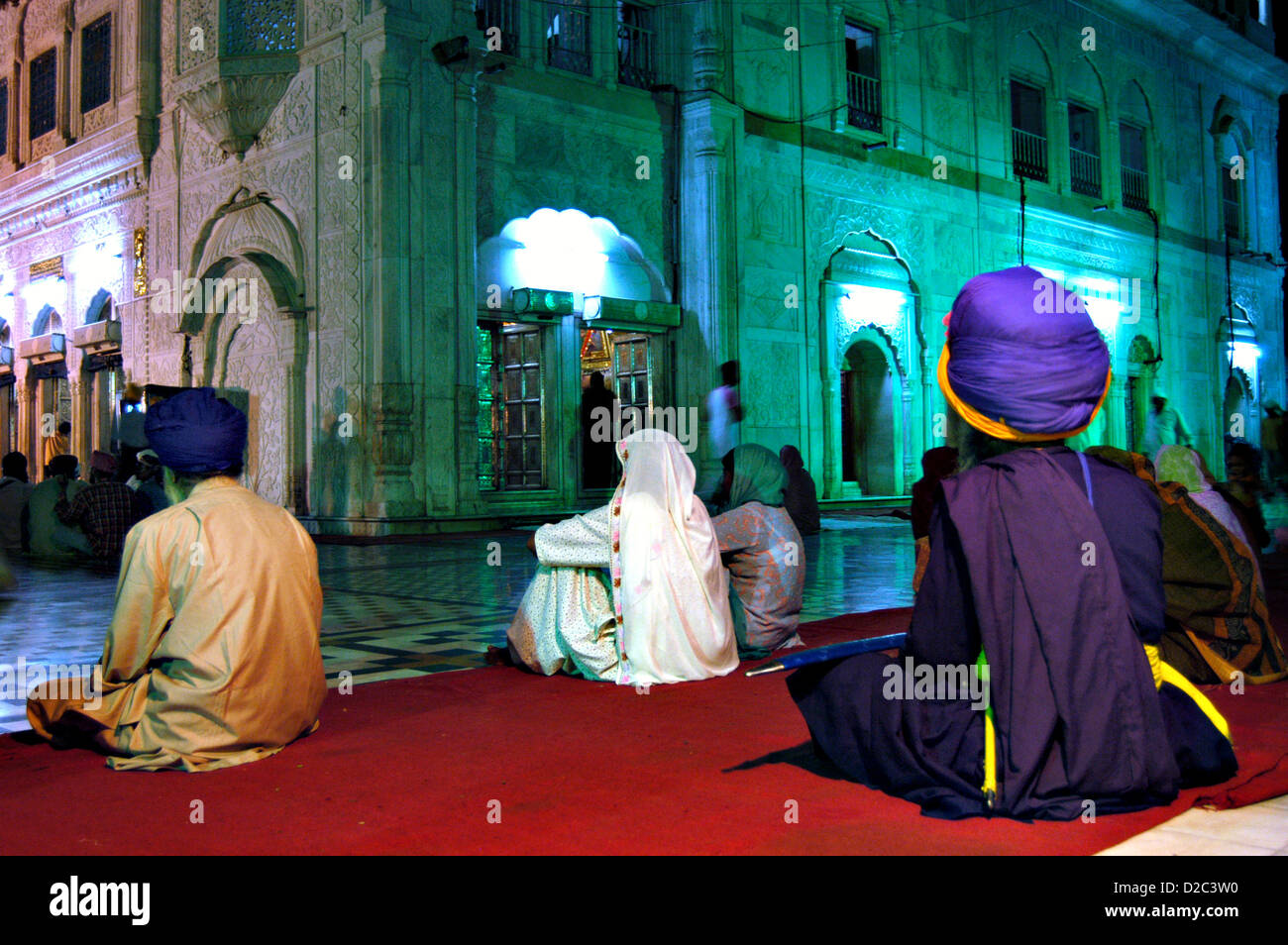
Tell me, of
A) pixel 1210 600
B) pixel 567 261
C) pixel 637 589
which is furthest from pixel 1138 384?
pixel 637 589

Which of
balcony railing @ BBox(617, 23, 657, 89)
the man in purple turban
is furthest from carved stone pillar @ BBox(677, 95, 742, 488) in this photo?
the man in purple turban

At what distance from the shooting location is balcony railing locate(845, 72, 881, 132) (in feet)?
48.4

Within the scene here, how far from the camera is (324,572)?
7.75 m

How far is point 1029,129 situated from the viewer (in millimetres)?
17438

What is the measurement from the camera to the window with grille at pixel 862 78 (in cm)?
1477

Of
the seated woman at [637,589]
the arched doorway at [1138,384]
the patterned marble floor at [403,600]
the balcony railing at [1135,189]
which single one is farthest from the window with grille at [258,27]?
the arched doorway at [1138,384]

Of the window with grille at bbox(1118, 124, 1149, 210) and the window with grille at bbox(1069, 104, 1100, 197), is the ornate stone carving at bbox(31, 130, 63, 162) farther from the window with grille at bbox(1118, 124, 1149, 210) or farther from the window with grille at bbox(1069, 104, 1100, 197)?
the window with grille at bbox(1118, 124, 1149, 210)

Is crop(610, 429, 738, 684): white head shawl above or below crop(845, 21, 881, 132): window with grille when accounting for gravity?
below

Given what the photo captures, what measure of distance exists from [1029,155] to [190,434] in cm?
1642

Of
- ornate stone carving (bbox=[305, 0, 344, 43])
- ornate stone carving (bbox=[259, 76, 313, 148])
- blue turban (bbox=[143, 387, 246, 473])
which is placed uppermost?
ornate stone carving (bbox=[305, 0, 344, 43])

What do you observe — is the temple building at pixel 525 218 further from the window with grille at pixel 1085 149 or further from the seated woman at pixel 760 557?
the seated woman at pixel 760 557

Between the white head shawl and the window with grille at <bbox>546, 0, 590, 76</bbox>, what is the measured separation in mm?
8857

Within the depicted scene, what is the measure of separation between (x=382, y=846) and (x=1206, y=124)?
22.0 m

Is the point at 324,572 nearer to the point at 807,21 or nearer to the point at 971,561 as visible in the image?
the point at 971,561
